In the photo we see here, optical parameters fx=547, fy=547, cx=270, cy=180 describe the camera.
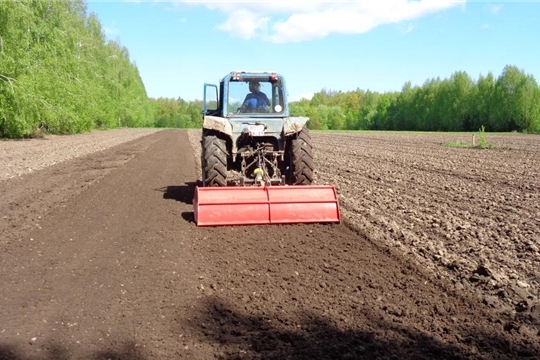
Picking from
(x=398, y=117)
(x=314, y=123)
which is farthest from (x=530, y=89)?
(x=314, y=123)

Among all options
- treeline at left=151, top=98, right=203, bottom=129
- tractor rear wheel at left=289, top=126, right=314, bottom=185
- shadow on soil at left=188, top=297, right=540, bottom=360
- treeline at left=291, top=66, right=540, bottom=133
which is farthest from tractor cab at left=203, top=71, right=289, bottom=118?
treeline at left=151, top=98, right=203, bottom=129

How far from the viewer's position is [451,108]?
7712 cm

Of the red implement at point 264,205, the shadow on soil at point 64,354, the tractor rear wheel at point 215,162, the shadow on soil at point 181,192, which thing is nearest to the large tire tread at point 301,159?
the red implement at point 264,205

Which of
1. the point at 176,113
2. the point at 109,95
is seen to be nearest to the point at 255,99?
the point at 109,95

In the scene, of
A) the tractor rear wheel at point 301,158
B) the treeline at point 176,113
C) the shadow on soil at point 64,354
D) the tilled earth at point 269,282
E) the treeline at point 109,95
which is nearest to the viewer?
the shadow on soil at point 64,354

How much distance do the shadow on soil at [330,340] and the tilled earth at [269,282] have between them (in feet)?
0.05

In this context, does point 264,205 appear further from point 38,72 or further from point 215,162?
point 38,72

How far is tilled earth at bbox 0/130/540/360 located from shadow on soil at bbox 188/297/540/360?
1 centimetres

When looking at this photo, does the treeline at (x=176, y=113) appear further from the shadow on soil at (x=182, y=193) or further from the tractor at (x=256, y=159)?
the tractor at (x=256, y=159)

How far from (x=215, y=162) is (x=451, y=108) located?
74.1 m

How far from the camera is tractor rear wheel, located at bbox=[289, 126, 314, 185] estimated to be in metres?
8.90

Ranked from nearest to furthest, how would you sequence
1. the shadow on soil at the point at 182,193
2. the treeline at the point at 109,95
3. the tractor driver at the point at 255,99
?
the shadow on soil at the point at 182,193 < the tractor driver at the point at 255,99 < the treeline at the point at 109,95

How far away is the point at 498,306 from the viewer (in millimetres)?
4691

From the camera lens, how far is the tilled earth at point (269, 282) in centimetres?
387
